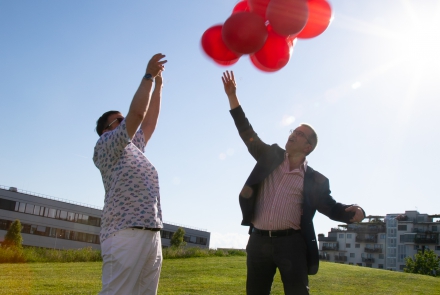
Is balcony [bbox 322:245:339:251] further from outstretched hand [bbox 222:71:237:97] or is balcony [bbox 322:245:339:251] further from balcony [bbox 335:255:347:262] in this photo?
outstretched hand [bbox 222:71:237:97]

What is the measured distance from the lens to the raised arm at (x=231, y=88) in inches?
161

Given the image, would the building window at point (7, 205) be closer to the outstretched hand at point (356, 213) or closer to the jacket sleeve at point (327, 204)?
the jacket sleeve at point (327, 204)

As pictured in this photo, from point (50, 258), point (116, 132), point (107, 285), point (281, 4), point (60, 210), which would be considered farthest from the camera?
point (60, 210)

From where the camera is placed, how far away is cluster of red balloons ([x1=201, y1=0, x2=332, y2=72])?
3.48 meters

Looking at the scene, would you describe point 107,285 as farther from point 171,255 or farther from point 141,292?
point 171,255

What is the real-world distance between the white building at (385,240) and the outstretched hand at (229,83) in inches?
3017

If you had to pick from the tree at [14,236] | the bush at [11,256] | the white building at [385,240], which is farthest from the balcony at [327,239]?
the bush at [11,256]

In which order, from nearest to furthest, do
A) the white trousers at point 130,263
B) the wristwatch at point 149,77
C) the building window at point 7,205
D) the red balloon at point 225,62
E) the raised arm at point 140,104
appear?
the white trousers at point 130,263
the raised arm at point 140,104
the wristwatch at point 149,77
the red balloon at point 225,62
the building window at point 7,205

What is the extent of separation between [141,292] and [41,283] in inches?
285

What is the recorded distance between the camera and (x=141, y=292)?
290cm

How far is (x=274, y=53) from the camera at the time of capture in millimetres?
3795

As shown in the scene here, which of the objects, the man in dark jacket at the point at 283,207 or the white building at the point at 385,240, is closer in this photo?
the man in dark jacket at the point at 283,207

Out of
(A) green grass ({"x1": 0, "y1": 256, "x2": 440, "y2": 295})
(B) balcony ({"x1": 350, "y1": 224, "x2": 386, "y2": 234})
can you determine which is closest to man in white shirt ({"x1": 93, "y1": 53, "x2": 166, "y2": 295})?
(A) green grass ({"x1": 0, "y1": 256, "x2": 440, "y2": 295})

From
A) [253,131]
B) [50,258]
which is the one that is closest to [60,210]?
[50,258]
